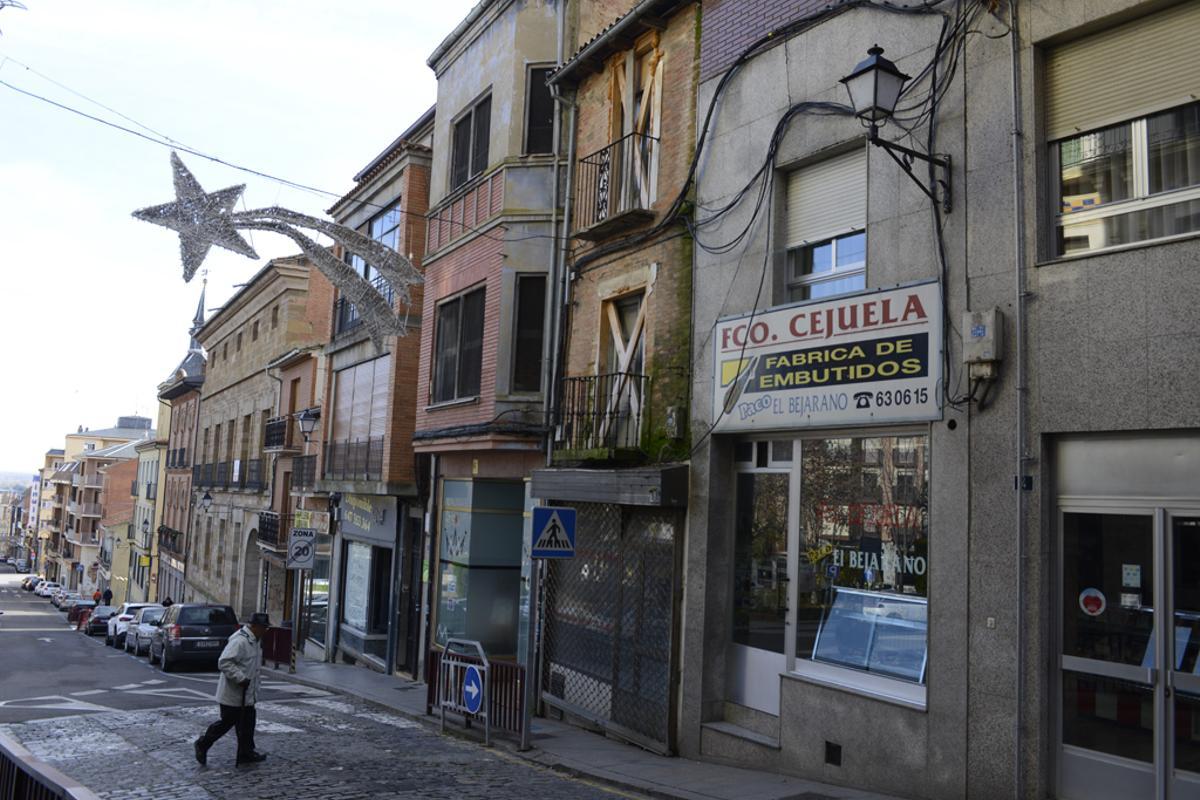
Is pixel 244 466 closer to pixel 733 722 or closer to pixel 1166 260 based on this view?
pixel 733 722

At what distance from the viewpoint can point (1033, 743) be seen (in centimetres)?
750

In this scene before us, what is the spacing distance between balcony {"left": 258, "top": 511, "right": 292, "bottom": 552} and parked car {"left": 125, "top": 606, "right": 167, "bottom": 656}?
3.41m

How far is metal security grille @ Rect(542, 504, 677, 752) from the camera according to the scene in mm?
11609

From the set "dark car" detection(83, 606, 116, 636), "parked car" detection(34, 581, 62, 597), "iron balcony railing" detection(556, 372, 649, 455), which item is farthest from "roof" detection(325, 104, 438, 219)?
"parked car" detection(34, 581, 62, 597)

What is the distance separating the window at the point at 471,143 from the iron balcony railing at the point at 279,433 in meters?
15.0

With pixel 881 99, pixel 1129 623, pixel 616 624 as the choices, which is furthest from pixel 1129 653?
pixel 616 624

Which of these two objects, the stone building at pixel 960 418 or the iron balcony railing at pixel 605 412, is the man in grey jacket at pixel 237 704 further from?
the iron balcony railing at pixel 605 412

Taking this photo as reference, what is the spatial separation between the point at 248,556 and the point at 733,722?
2766 centimetres

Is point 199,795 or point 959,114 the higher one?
point 959,114

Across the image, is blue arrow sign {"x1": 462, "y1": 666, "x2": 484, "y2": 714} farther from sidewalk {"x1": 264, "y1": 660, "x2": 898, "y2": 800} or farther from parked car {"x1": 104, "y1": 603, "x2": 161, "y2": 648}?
parked car {"x1": 104, "y1": 603, "x2": 161, "y2": 648}

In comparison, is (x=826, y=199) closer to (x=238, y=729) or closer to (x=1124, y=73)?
(x=1124, y=73)

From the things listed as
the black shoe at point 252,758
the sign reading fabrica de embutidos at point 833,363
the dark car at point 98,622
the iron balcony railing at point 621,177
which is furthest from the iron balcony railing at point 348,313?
the dark car at point 98,622

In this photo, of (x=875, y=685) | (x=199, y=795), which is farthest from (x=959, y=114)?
(x=199, y=795)

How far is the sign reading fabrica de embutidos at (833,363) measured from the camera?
875 centimetres
